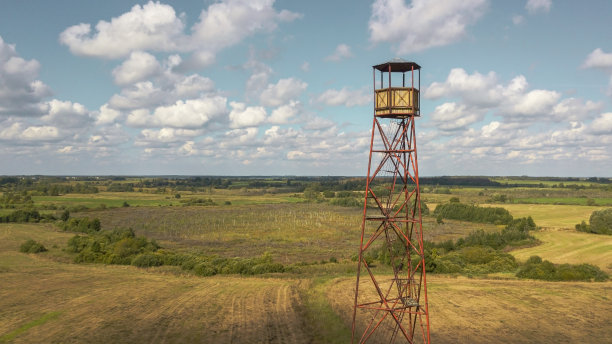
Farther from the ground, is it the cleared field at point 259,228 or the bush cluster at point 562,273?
the bush cluster at point 562,273

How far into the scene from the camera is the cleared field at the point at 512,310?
29.7 metres

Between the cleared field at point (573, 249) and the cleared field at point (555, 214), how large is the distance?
18893mm

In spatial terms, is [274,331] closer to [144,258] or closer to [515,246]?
[144,258]

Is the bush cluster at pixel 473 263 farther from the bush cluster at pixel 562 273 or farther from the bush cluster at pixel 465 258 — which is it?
the bush cluster at pixel 562 273

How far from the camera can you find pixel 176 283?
4506cm

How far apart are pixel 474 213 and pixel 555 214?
2229cm

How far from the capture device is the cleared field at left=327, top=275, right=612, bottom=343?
2967 centimetres

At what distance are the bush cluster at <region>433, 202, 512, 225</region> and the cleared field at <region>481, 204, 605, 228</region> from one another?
593 cm

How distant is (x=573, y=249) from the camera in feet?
231

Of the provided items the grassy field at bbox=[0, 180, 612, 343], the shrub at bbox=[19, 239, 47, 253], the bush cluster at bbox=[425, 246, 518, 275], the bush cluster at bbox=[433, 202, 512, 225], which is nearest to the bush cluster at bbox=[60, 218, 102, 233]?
the grassy field at bbox=[0, 180, 612, 343]

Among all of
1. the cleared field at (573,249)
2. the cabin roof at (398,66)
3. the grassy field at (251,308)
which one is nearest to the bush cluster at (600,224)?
the cleared field at (573,249)

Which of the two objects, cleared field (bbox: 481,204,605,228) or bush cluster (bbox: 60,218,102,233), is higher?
cleared field (bbox: 481,204,605,228)

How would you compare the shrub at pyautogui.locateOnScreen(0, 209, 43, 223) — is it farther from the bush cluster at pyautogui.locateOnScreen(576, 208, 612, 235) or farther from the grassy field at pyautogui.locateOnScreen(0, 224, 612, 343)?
the bush cluster at pyautogui.locateOnScreen(576, 208, 612, 235)

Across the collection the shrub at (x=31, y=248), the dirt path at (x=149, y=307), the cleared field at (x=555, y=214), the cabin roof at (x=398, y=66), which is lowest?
the shrub at (x=31, y=248)
